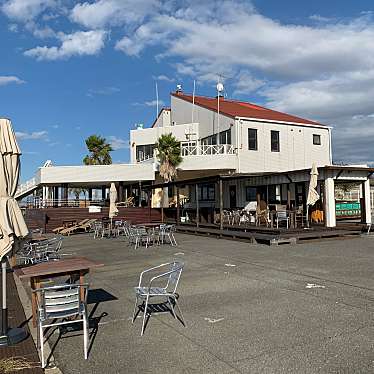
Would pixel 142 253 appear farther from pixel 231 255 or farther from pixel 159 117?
pixel 159 117

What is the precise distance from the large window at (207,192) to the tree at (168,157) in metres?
2.98

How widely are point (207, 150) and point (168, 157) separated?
2.62m

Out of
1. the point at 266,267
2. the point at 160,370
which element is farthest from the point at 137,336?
the point at 266,267

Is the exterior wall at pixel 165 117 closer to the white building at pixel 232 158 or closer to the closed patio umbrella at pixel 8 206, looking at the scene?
the white building at pixel 232 158

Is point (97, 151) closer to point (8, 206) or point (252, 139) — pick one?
point (252, 139)

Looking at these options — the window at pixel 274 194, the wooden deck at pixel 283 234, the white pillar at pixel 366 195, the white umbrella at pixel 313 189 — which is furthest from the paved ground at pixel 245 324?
the window at pixel 274 194

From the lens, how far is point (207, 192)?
29609 millimetres

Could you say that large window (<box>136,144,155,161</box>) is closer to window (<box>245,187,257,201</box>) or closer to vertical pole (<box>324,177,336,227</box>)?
window (<box>245,187,257,201</box>)

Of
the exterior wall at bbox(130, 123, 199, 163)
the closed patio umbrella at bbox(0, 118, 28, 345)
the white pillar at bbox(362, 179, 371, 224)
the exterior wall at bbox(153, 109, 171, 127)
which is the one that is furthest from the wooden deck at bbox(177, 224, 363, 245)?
the exterior wall at bbox(153, 109, 171, 127)

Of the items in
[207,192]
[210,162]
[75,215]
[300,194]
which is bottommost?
[75,215]

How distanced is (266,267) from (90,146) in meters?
36.9

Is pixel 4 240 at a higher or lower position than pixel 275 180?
lower

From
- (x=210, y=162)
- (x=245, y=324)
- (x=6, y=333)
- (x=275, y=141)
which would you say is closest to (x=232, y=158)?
(x=210, y=162)

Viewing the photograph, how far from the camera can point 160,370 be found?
405 cm
